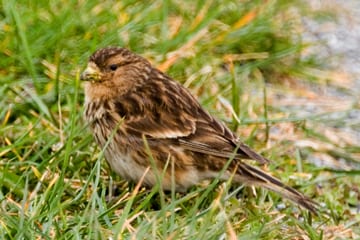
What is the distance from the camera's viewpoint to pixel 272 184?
5.81 metres

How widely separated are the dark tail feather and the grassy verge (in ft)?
0.35

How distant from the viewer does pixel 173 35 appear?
7.54 meters

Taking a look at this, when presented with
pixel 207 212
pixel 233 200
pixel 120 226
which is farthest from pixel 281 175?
pixel 120 226

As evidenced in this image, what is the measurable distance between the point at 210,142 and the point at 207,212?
0.92m

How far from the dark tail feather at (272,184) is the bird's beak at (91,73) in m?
0.99

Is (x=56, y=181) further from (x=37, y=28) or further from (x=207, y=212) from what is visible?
(x=37, y=28)

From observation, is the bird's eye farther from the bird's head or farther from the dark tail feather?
the dark tail feather

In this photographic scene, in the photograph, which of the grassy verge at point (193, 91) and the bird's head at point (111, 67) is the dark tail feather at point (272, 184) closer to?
the grassy verge at point (193, 91)

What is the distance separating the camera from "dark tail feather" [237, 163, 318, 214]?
5.72 m

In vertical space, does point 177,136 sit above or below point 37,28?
below

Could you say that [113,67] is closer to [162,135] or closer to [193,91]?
[162,135]

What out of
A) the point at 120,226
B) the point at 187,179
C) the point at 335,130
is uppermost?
the point at 120,226

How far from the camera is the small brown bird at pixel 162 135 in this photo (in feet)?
19.3

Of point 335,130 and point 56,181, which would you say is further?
point 335,130
